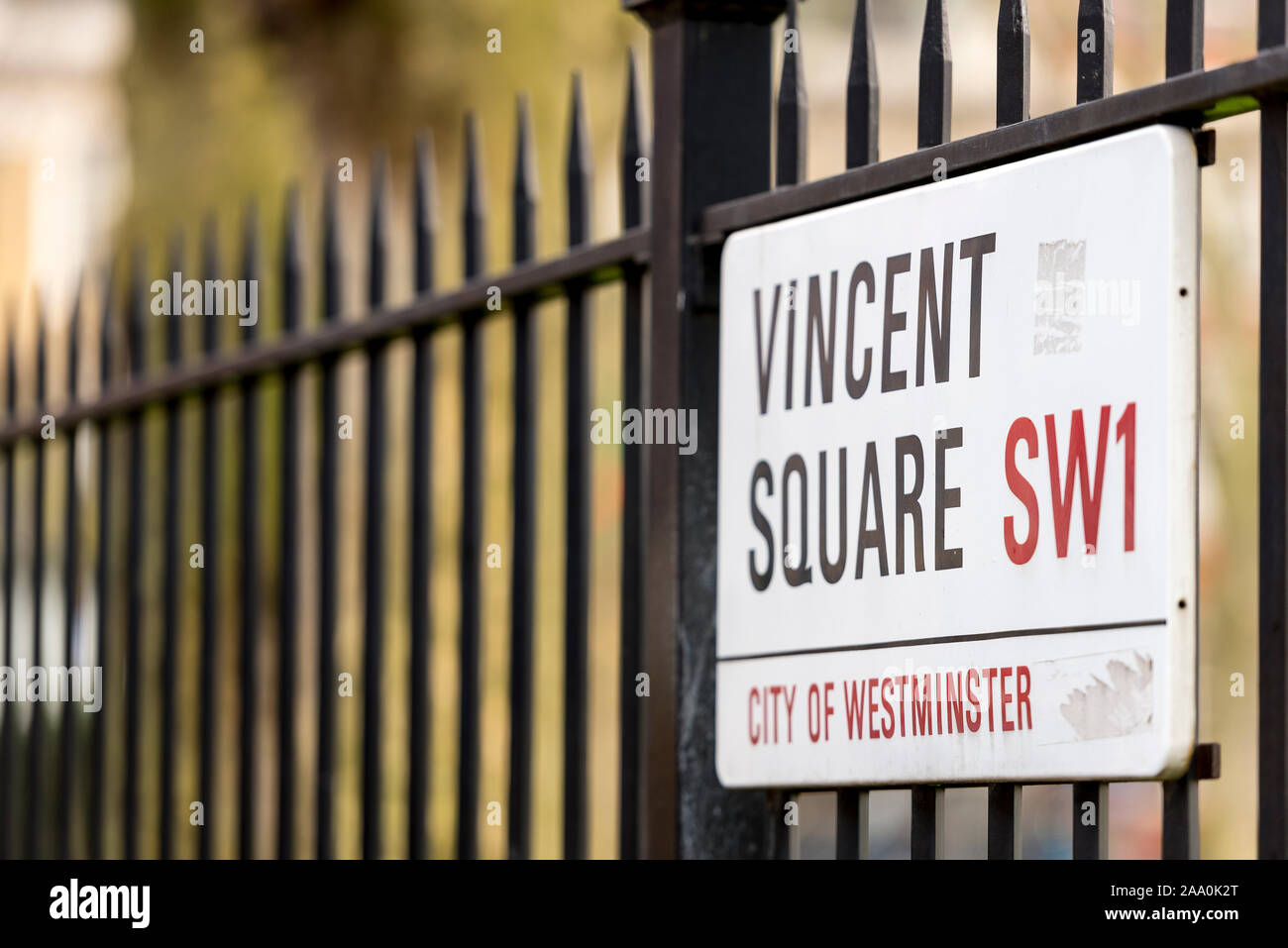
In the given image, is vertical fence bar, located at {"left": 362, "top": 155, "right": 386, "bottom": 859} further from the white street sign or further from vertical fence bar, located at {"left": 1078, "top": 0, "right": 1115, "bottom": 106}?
vertical fence bar, located at {"left": 1078, "top": 0, "right": 1115, "bottom": 106}

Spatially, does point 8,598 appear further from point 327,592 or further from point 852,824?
point 852,824

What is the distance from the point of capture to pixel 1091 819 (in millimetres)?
2074

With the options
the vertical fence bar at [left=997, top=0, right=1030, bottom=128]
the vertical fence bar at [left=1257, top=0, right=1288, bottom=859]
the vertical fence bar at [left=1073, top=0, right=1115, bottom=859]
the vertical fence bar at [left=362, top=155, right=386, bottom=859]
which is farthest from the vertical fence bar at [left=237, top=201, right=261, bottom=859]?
the vertical fence bar at [left=1257, top=0, right=1288, bottom=859]

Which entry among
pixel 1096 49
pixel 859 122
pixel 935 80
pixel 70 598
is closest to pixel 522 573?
pixel 859 122

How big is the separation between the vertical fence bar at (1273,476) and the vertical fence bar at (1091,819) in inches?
7.5

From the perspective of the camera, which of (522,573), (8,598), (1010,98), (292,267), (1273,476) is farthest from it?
(8,598)

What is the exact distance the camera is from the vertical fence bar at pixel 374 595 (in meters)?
3.45

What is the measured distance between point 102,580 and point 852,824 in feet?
8.61

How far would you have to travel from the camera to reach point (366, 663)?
3.50m

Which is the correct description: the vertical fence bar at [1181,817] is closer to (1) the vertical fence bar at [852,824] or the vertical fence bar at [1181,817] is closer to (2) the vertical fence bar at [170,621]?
(1) the vertical fence bar at [852,824]

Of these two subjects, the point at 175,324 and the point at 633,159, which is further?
the point at 175,324
